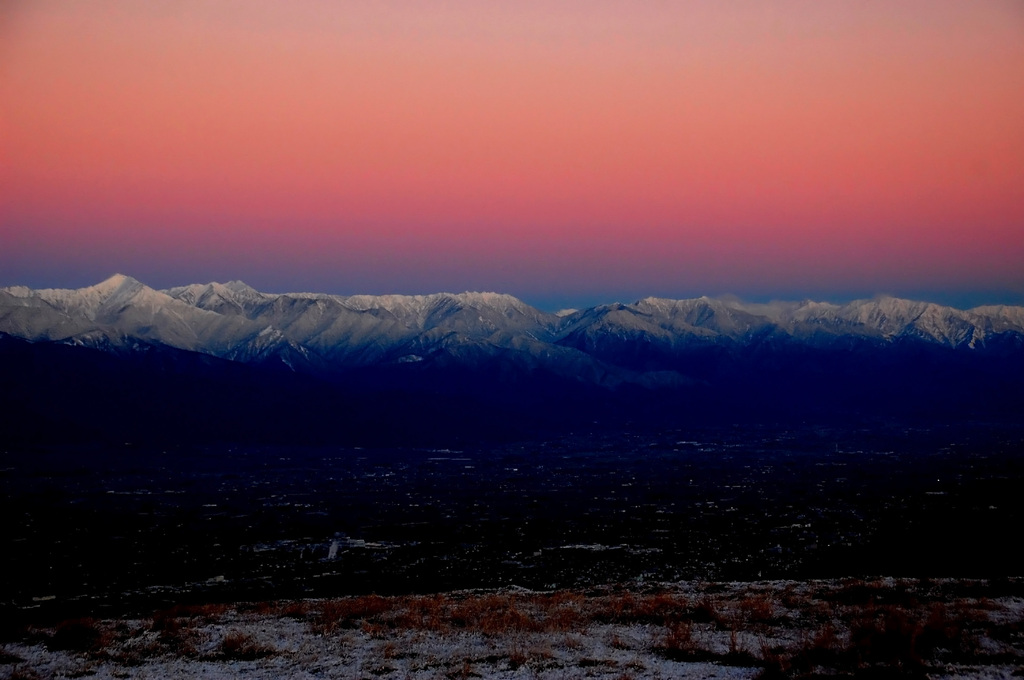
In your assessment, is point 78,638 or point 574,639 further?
point 78,638

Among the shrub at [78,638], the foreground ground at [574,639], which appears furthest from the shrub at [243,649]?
the shrub at [78,638]

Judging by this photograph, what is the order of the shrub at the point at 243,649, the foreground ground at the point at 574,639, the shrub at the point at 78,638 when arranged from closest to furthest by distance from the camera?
the foreground ground at the point at 574,639
the shrub at the point at 243,649
the shrub at the point at 78,638

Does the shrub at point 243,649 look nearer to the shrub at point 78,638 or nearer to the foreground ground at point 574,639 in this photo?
the foreground ground at point 574,639

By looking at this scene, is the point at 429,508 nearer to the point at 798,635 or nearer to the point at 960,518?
the point at 960,518

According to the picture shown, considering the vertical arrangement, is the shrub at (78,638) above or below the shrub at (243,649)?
below

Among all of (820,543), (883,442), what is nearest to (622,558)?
(820,543)

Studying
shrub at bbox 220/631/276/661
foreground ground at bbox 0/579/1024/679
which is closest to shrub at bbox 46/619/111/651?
foreground ground at bbox 0/579/1024/679

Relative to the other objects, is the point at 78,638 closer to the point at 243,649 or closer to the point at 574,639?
the point at 243,649

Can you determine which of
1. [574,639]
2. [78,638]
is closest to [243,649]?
[78,638]
